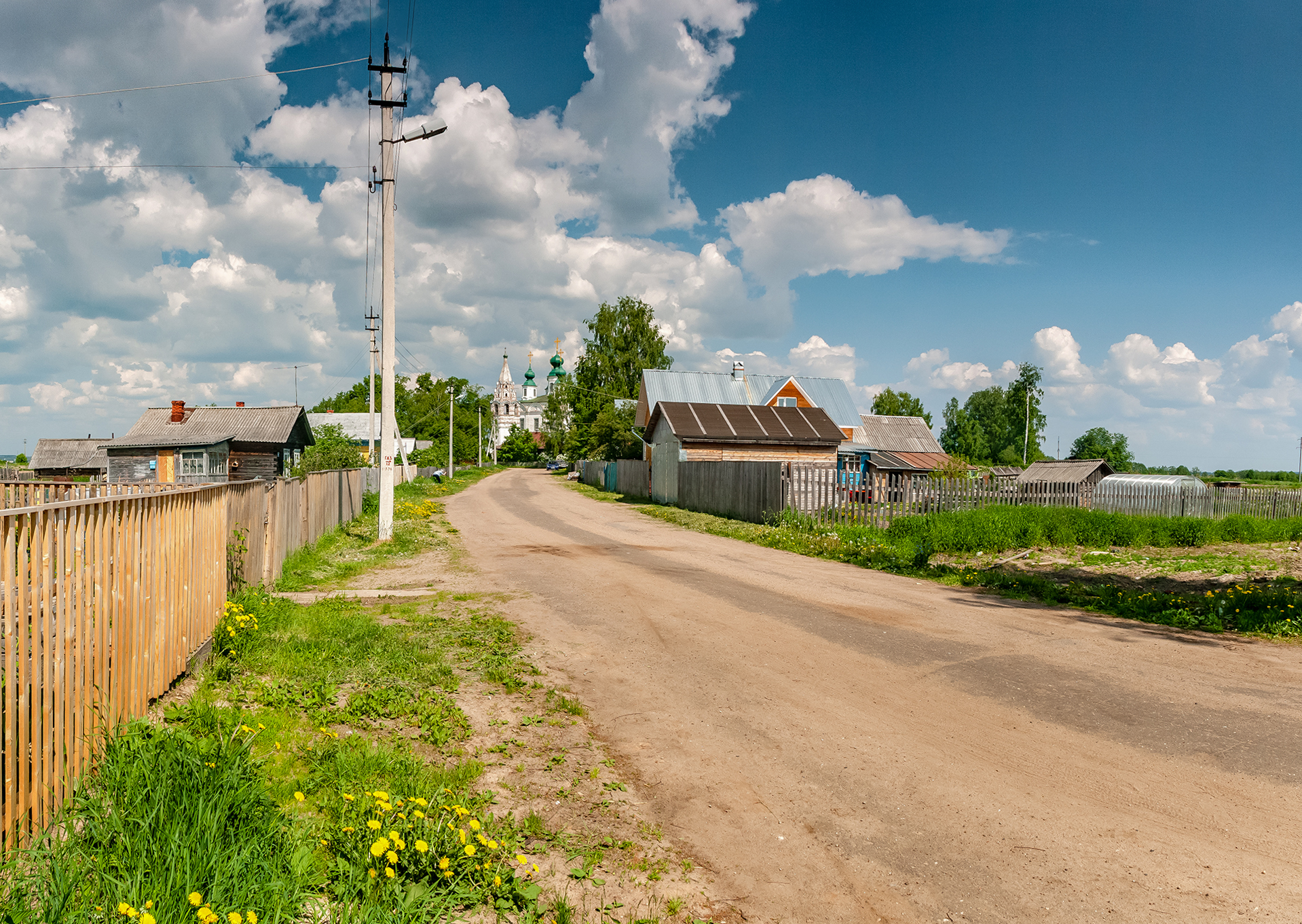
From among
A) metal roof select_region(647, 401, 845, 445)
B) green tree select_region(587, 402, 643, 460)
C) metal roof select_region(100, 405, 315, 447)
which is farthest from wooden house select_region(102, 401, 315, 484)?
green tree select_region(587, 402, 643, 460)

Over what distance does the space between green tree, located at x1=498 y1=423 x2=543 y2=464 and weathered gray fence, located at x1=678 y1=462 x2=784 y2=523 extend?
94691 millimetres

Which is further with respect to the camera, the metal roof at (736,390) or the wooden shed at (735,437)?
the metal roof at (736,390)

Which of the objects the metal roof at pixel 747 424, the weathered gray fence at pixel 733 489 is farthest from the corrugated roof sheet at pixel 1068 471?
the weathered gray fence at pixel 733 489

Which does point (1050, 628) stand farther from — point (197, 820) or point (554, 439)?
point (554, 439)

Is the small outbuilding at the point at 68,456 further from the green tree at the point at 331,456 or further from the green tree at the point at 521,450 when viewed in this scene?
the green tree at the point at 521,450

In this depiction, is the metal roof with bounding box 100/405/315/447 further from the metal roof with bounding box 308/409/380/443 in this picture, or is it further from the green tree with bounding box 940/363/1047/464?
the green tree with bounding box 940/363/1047/464

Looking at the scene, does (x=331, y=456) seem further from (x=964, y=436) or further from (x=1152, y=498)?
(x=964, y=436)

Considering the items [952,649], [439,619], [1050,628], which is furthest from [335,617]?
[1050,628]

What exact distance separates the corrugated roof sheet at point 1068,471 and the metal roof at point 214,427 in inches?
1474

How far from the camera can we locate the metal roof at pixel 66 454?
65.7 m

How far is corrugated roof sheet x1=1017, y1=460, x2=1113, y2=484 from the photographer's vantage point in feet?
119

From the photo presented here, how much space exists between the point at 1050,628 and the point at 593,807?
6.85m

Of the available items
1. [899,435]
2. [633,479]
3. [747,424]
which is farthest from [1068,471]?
[633,479]

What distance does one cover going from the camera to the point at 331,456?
111ft
